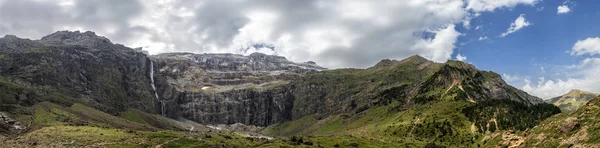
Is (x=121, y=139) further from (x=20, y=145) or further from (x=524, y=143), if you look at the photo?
(x=524, y=143)

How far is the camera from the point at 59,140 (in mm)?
176750

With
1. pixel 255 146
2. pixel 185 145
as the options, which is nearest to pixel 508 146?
pixel 255 146

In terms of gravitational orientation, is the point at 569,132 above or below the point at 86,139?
above

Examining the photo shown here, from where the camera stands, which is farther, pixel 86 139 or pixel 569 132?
pixel 86 139

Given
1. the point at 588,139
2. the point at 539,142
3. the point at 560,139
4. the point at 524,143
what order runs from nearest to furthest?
the point at 588,139, the point at 560,139, the point at 539,142, the point at 524,143

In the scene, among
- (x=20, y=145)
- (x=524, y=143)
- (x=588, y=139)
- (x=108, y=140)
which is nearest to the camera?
(x=588, y=139)

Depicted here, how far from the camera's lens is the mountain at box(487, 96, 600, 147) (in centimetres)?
7925

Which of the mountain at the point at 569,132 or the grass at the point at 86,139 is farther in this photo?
the grass at the point at 86,139

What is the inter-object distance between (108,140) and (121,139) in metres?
6.41

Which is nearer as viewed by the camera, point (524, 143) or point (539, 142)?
point (539, 142)

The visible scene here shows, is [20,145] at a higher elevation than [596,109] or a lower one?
lower

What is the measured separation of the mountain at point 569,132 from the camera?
79.2 metres

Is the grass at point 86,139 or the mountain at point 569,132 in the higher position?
the mountain at point 569,132

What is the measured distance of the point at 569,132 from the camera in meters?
85.9
